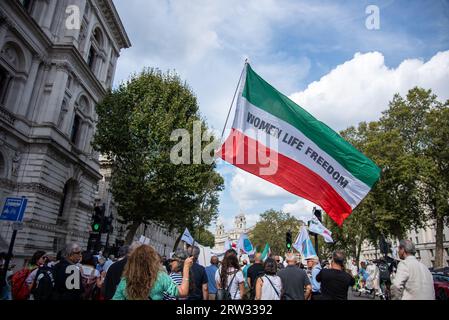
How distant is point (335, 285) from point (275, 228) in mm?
74957

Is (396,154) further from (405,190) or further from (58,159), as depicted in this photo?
(58,159)

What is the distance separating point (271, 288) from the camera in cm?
530

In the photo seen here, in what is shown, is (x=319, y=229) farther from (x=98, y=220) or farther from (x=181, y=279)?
(x=98, y=220)

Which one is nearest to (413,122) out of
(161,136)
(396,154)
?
(396,154)

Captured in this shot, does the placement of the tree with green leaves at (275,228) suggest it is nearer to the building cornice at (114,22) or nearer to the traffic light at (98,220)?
the building cornice at (114,22)

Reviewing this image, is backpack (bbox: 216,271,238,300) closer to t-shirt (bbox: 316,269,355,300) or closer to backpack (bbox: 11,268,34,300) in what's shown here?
t-shirt (bbox: 316,269,355,300)

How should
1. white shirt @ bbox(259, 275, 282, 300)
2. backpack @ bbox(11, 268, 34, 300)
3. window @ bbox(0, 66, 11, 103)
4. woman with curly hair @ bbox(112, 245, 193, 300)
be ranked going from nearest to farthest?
1. woman with curly hair @ bbox(112, 245, 193, 300)
2. white shirt @ bbox(259, 275, 282, 300)
3. backpack @ bbox(11, 268, 34, 300)
4. window @ bbox(0, 66, 11, 103)

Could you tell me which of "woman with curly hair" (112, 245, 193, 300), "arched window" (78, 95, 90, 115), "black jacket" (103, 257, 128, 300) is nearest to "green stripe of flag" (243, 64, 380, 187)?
"black jacket" (103, 257, 128, 300)

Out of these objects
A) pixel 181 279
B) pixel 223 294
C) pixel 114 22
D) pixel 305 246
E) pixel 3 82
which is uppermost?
pixel 114 22

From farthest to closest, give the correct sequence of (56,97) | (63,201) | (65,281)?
1. (63,201)
2. (56,97)
3. (65,281)

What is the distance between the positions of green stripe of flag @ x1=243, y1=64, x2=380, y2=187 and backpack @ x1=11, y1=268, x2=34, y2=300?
566 centimetres

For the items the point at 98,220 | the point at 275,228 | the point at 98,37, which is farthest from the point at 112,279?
the point at 275,228

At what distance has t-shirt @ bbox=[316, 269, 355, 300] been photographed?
16.3 feet
